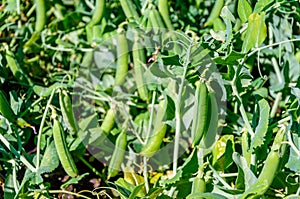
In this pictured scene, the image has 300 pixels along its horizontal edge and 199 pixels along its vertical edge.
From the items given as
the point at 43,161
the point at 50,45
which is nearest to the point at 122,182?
the point at 43,161

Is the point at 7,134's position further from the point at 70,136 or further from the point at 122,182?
the point at 122,182

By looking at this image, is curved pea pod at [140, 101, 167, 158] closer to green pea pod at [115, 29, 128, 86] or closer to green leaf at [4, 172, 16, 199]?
green pea pod at [115, 29, 128, 86]

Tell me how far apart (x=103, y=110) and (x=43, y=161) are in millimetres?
418

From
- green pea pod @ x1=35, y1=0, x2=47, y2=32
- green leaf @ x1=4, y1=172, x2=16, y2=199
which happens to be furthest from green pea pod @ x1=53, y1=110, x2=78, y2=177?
green pea pod @ x1=35, y1=0, x2=47, y2=32

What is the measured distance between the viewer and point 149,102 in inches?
73.2

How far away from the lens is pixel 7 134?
162 centimetres

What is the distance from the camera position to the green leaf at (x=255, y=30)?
4.46 feet

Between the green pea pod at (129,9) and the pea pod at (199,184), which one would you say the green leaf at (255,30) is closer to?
the pea pod at (199,184)

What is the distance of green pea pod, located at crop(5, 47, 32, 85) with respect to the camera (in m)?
1.86

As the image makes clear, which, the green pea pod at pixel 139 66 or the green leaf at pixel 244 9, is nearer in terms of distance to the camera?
the green leaf at pixel 244 9

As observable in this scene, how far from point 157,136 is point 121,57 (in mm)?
324

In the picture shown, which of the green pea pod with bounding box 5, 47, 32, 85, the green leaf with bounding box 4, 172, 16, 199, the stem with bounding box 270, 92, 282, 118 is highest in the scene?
the green pea pod with bounding box 5, 47, 32, 85

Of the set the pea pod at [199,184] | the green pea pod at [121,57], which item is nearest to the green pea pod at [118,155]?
the green pea pod at [121,57]

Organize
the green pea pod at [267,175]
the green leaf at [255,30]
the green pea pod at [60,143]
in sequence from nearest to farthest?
the green pea pod at [267,175] → the green leaf at [255,30] → the green pea pod at [60,143]
